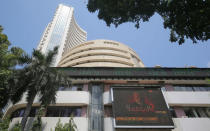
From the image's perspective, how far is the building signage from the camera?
13.3 meters

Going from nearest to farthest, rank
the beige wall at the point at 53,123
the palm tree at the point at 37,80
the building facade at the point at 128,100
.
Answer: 1. the palm tree at the point at 37,80
2. the beige wall at the point at 53,123
3. the building facade at the point at 128,100

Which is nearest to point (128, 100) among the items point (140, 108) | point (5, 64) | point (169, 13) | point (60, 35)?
point (140, 108)

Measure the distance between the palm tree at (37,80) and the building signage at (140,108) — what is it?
6.90 metres

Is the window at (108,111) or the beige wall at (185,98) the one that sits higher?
the beige wall at (185,98)

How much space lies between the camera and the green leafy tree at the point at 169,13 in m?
8.02

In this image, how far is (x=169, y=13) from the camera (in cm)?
958

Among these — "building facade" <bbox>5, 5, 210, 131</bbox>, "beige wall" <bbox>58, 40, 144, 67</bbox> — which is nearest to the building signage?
"building facade" <bbox>5, 5, 210, 131</bbox>

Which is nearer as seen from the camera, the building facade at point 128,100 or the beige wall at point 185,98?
the building facade at point 128,100

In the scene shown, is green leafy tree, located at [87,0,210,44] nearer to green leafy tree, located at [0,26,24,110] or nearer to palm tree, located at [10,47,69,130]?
palm tree, located at [10,47,69,130]

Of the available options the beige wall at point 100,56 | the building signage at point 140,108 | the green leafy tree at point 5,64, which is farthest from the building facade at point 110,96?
the beige wall at point 100,56

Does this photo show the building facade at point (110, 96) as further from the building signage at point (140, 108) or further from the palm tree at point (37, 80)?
the palm tree at point (37, 80)

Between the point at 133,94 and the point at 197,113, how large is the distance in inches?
335

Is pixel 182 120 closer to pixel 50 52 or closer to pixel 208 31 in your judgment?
pixel 208 31

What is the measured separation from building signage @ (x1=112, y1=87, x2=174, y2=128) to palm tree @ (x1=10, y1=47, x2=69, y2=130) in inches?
272
